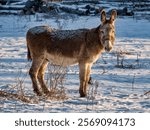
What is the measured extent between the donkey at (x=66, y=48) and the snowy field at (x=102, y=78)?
34 centimetres

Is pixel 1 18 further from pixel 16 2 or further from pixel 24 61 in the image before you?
pixel 24 61

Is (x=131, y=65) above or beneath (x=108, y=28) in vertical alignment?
beneath

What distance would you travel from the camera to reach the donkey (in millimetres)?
9766

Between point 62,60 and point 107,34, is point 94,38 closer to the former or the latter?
point 107,34

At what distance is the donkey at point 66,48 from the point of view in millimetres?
9766

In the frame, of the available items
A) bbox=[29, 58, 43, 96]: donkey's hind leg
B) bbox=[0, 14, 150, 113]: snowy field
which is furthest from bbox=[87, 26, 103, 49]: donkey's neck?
bbox=[29, 58, 43, 96]: donkey's hind leg

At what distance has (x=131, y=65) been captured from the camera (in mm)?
13406

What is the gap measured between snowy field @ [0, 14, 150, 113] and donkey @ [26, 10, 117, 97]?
13.3 inches

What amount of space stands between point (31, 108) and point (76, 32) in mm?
2263

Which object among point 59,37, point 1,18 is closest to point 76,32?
point 59,37

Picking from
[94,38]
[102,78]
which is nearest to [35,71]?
[94,38]

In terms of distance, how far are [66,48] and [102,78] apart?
2266 mm

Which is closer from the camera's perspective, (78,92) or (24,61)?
(78,92)

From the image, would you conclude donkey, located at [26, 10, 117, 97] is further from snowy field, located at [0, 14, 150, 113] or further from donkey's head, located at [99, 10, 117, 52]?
snowy field, located at [0, 14, 150, 113]
